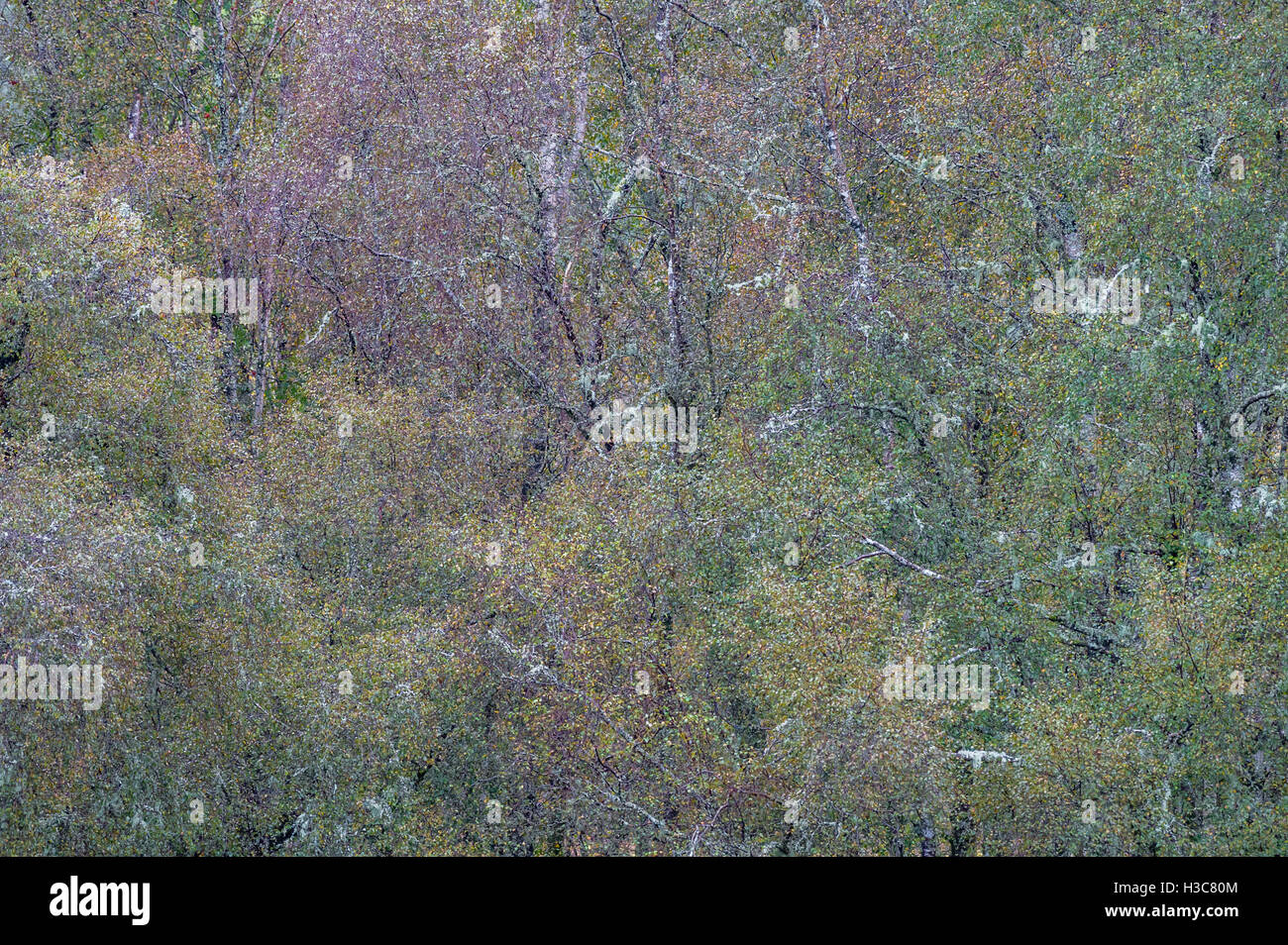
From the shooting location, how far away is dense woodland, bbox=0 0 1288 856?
20516 mm

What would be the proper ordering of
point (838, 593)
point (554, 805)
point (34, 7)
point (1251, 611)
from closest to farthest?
point (1251, 611) → point (838, 593) → point (554, 805) → point (34, 7)

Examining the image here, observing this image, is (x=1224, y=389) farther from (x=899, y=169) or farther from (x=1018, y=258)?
(x=899, y=169)

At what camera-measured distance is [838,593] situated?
72.1 feet

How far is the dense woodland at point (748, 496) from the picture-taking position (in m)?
20.5

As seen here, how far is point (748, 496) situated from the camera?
24859 millimetres

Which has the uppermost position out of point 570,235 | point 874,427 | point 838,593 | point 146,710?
point 570,235

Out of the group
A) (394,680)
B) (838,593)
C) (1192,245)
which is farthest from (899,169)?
(394,680)

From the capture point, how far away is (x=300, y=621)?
79.4 feet

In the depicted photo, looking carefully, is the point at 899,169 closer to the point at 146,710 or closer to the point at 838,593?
the point at 838,593

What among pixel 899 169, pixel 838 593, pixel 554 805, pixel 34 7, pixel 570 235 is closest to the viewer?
pixel 838 593

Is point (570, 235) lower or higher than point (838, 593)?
higher
